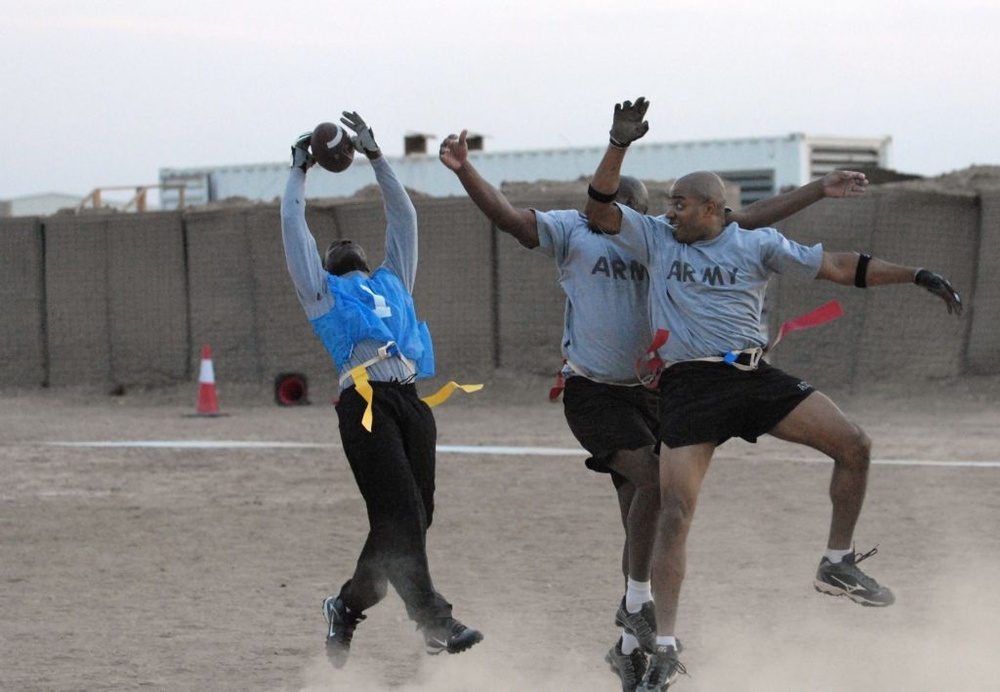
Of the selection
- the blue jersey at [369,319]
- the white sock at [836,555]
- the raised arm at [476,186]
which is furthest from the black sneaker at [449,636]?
the raised arm at [476,186]

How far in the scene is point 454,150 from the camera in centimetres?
570

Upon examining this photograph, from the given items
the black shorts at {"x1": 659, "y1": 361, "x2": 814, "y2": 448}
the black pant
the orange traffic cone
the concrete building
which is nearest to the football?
the black pant

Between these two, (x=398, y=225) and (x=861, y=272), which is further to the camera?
(x=398, y=225)

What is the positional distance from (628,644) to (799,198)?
1939 millimetres

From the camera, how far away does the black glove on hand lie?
226 inches

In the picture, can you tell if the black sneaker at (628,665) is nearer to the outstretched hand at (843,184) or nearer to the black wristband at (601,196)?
the black wristband at (601,196)

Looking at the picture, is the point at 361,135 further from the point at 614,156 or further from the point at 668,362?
the point at 668,362

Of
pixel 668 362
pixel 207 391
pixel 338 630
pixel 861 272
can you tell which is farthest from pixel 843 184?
pixel 207 391

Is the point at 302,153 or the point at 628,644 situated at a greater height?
the point at 302,153

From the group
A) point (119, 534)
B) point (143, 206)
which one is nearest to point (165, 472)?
point (119, 534)

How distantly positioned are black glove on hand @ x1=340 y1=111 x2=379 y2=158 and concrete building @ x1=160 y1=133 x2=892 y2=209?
18675 mm

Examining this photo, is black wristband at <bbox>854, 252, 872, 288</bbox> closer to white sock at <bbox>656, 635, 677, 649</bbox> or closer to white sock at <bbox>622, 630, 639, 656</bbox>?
white sock at <bbox>656, 635, 677, 649</bbox>

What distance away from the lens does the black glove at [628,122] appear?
17.6 ft

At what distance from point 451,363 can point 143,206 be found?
9.28 metres
